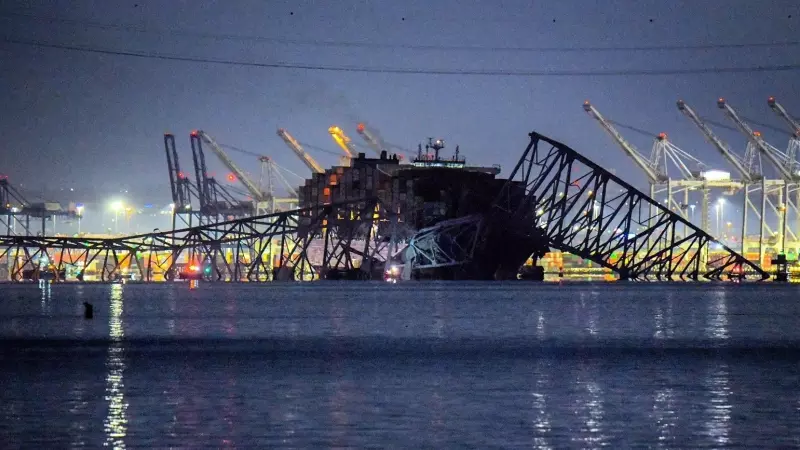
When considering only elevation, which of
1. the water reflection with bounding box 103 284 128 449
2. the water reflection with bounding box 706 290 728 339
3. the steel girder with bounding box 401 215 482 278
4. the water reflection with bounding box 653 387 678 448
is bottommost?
the water reflection with bounding box 653 387 678 448

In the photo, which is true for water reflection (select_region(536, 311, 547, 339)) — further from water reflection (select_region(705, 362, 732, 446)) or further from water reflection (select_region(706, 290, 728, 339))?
water reflection (select_region(705, 362, 732, 446))

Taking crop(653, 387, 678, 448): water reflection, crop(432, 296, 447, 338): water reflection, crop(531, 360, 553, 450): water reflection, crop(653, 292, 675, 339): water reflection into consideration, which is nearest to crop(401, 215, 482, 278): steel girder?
crop(432, 296, 447, 338): water reflection

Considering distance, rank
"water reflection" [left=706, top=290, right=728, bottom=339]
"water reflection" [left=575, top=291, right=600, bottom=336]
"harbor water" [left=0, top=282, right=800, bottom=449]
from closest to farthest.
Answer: "harbor water" [left=0, top=282, right=800, bottom=449], "water reflection" [left=706, top=290, right=728, bottom=339], "water reflection" [left=575, top=291, right=600, bottom=336]

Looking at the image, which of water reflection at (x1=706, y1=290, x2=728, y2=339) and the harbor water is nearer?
the harbor water

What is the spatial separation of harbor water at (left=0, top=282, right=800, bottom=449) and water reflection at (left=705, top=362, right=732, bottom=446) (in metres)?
0.07

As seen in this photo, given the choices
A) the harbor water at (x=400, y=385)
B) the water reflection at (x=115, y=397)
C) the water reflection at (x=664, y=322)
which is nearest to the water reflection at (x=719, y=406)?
the harbor water at (x=400, y=385)

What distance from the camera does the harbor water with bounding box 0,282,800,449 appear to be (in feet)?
52.2

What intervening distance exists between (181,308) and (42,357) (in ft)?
96.2

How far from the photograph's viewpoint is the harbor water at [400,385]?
626 inches

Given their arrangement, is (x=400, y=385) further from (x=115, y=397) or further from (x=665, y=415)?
(x=665, y=415)

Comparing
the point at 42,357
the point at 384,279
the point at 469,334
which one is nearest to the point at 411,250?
the point at 384,279

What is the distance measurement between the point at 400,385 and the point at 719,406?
5.43 meters

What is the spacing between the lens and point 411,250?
135 m

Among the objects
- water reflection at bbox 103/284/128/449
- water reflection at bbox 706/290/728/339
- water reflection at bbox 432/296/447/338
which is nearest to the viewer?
water reflection at bbox 103/284/128/449
